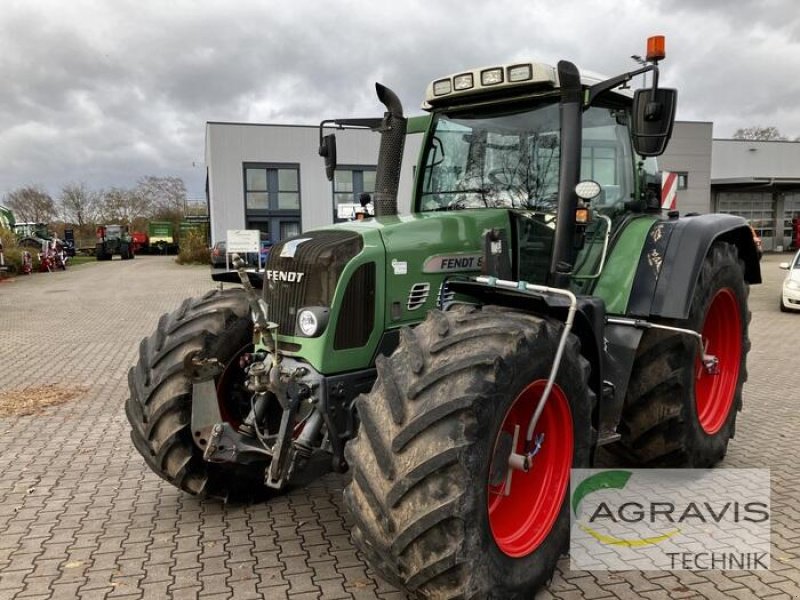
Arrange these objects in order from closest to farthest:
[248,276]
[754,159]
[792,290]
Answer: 1. [248,276]
2. [792,290]
3. [754,159]

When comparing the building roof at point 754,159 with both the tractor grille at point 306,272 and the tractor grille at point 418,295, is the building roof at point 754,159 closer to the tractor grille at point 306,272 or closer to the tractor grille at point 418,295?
the tractor grille at point 418,295

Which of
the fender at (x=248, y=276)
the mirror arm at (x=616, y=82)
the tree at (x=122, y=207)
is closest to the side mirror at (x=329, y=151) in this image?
the fender at (x=248, y=276)

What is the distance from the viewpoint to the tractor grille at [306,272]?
3.42 meters

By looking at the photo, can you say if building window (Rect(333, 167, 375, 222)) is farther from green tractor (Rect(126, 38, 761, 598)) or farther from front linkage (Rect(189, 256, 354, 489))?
front linkage (Rect(189, 256, 354, 489))

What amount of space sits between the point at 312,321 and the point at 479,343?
3.27 ft

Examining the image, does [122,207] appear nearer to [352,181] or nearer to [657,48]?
[352,181]

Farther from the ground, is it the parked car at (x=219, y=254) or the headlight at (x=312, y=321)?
the headlight at (x=312, y=321)

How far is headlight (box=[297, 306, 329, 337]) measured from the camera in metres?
3.37

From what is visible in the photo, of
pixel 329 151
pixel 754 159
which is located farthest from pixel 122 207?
pixel 329 151

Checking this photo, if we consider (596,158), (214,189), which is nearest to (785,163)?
(214,189)

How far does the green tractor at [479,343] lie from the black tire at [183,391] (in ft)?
0.04

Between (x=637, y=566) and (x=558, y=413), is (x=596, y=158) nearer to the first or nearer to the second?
(x=558, y=413)

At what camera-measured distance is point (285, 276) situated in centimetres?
358

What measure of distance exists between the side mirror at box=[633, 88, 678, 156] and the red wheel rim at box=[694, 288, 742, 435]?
176cm
